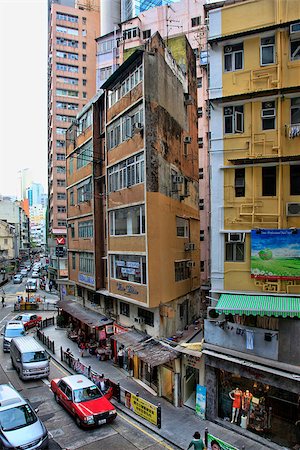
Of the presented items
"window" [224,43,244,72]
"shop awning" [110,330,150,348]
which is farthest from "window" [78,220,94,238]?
"window" [224,43,244,72]

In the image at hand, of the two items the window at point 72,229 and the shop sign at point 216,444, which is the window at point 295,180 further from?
the window at point 72,229

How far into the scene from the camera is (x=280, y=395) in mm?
13789

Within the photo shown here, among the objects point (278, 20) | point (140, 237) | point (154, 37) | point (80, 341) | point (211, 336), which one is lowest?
point (80, 341)

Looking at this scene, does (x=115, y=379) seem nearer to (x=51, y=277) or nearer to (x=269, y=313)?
(x=269, y=313)

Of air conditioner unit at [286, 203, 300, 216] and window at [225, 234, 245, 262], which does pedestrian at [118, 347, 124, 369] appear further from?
air conditioner unit at [286, 203, 300, 216]

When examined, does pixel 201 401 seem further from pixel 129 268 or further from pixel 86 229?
pixel 86 229

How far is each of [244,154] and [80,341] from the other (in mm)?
19138

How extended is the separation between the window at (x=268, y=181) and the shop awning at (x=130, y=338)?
9.55 metres

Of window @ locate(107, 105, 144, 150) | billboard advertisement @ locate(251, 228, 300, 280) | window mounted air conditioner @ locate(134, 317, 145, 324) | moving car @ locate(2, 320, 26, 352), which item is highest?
window @ locate(107, 105, 144, 150)

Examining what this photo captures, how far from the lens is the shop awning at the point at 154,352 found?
16312 mm

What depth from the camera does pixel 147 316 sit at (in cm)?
2008

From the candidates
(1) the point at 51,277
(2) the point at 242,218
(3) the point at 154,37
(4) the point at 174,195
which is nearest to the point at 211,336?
(2) the point at 242,218

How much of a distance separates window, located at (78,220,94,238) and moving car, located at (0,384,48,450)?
1446 cm

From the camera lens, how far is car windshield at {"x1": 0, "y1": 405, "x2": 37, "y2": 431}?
13.1m
